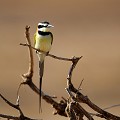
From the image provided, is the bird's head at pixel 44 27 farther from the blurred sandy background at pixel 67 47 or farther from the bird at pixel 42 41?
the blurred sandy background at pixel 67 47

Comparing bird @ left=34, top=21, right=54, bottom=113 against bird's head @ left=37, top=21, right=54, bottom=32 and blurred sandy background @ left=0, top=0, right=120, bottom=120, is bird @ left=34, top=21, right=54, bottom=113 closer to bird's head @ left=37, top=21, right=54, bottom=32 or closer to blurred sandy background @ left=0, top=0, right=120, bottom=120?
bird's head @ left=37, top=21, right=54, bottom=32

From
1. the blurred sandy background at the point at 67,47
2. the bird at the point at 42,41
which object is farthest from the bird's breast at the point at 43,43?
the blurred sandy background at the point at 67,47

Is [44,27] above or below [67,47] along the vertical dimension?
above

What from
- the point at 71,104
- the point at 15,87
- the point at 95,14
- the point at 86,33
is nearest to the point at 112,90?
the point at 15,87

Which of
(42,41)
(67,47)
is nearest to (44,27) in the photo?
(42,41)

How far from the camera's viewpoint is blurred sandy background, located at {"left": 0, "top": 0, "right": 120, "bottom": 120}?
5.25 meters

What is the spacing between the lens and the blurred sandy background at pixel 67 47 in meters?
5.25

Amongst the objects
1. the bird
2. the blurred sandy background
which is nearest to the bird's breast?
the bird

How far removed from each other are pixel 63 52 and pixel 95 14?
82.1 inches

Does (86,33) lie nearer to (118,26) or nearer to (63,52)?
(118,26)

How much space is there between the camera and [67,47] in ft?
22.3

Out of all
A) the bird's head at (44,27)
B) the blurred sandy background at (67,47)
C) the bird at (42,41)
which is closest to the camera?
the bird at (42,41)

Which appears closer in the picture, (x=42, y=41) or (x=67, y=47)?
(x=42, y=41)

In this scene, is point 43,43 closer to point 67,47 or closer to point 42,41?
point 42,41
